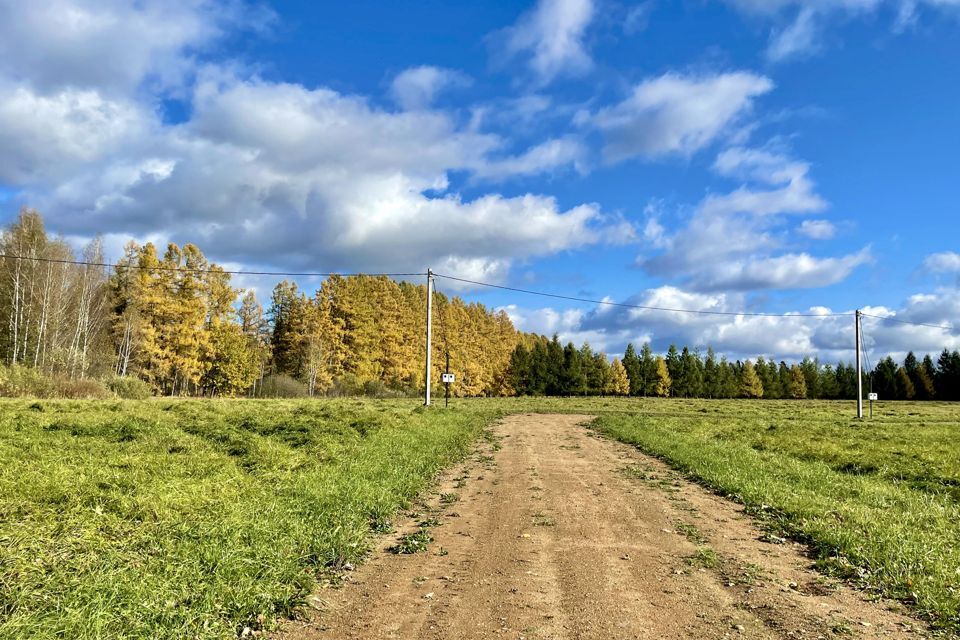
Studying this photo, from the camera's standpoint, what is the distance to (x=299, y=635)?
4824 millimetres

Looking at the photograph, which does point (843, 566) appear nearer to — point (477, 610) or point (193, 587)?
point (477, 610)

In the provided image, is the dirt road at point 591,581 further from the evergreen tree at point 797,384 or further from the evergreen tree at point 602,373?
the evergreen tree at point 797,384

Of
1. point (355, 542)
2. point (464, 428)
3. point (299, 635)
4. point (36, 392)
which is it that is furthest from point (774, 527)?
point (36, 392)

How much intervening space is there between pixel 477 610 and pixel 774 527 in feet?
18.1

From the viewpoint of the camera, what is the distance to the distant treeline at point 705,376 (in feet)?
310

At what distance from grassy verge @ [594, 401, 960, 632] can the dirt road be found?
0.50 meters

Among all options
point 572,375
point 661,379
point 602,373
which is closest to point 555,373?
Result: point 572,375

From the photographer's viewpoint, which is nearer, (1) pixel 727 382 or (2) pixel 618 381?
(2) pixel 618 381

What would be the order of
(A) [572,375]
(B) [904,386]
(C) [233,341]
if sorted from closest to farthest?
(C) [233,341] → (A) [572,375] → (B) [904,386]

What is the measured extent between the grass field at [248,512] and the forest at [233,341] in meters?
25.9

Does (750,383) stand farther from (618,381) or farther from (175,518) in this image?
(175,518)

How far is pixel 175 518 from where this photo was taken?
763 cm

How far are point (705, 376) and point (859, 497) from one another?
338ft

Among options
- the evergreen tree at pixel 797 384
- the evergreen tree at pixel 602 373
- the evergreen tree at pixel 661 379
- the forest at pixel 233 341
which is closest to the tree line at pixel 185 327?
the forest at pixel 233 341
